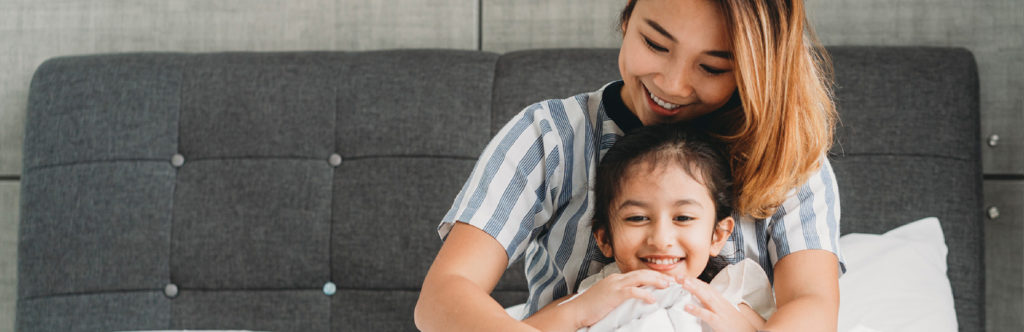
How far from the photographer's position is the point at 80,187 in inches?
68.7

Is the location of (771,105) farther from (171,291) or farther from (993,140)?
(171,291)

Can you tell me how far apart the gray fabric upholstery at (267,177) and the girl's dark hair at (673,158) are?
0.63 meters

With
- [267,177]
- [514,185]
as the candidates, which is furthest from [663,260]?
[267,177]

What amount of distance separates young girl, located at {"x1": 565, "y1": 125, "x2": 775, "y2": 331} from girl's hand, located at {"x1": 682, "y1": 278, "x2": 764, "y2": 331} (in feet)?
0.10

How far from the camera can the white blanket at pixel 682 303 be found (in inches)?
37.2

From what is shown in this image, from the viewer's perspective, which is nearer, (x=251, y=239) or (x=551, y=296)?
(x=551, y=296)

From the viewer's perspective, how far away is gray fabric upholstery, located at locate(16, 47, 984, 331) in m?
1.69

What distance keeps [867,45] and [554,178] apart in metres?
1.04

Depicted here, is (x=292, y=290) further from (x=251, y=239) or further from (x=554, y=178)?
(x=554, y=178)

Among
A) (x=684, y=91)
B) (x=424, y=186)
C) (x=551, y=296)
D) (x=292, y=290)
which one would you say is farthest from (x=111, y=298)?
(x=684, y=91)

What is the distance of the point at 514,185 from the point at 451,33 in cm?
95

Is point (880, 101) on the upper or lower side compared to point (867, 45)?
lower

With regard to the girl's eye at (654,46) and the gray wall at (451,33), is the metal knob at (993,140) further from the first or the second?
the girl's eye at (654,46)

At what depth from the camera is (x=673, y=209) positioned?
104 centimetres
